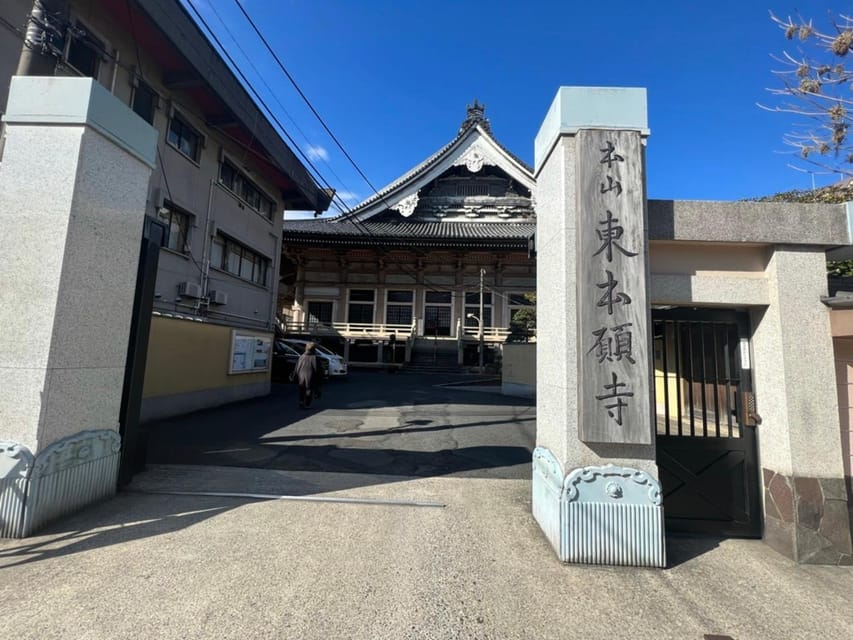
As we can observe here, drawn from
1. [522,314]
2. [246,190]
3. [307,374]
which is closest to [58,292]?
[307,374]

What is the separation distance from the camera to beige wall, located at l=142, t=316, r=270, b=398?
7609 millimetres

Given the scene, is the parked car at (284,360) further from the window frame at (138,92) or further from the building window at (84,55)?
the building window at (84,55)

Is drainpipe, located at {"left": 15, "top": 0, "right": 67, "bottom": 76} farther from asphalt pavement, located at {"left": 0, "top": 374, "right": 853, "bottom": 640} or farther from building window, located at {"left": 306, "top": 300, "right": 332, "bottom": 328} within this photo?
building window, located at {"left": 306, "top": 300, "right": 332, "bottom": 328}

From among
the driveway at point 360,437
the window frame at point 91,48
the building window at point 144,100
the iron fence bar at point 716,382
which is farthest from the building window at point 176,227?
the iron fence bar at point 716,382

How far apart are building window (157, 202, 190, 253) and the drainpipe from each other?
242 inches

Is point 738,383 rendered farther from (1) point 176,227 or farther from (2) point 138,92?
(2) point 138,92

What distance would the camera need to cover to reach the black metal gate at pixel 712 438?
3.59 m

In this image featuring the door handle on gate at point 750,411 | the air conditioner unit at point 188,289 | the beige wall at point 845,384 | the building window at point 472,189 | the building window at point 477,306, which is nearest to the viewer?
the beige wall at point 845,384

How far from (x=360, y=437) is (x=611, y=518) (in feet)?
15.8

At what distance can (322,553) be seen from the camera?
117 inches

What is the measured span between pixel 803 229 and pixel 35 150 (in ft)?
22.7

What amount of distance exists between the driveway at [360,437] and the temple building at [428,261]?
41.0 feet

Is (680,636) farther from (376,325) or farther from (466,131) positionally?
(466,131)

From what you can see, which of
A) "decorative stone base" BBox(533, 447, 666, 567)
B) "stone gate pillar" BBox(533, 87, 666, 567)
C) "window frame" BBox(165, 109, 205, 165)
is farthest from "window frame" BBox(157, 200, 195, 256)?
"decorative stone base" BBox(533, 447, 666, 567)
